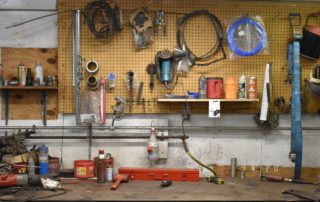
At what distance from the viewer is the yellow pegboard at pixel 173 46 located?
9.35 ft

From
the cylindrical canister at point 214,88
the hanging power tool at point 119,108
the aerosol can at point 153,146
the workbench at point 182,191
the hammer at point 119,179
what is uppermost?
the cylindrical canister at point 214,88

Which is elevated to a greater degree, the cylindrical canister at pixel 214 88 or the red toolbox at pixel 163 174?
the cylindrical canister at pixel 214 88

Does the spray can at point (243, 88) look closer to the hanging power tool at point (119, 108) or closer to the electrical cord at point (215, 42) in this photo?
the electrical cord at point (215, 42)

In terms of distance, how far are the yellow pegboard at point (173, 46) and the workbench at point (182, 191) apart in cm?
57

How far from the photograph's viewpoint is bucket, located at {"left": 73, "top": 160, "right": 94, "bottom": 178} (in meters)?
2.67

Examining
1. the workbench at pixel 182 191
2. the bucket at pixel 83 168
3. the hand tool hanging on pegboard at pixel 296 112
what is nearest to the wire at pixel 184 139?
the workbench at pixel 182 191

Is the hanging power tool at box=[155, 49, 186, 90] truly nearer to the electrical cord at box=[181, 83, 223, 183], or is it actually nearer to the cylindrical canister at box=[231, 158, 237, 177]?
the electrical cord at box=[181, 83, 223, 183]

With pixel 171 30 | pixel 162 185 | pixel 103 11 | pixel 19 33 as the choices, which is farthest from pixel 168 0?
pixel 162 185

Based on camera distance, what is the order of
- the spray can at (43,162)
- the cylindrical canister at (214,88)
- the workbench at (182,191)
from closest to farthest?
the workbench at (182,191) < the spray can at (43,162) < the cylindrical canister at (214,88)

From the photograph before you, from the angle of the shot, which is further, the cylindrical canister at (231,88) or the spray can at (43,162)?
the cylindrical canister at (231,88)

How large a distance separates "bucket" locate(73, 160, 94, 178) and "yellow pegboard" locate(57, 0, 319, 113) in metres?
0.42

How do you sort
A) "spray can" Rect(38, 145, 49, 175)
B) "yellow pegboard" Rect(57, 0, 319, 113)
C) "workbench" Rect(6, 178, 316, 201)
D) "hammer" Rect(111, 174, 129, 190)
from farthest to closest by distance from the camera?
"yellow pegboard" Rect(57, 0, 319, 113), "spray can" Rect(38, 145, 49, 175), "hammer" Rect(111, 174, 129, 190), "workbench" Rect(6, 178, 316, 201)

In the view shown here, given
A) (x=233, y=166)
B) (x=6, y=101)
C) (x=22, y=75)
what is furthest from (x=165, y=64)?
(x=6, y=101)

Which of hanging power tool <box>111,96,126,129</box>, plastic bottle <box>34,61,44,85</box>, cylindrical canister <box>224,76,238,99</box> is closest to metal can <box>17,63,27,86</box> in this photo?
plastic bottle <box>34,61,44,85</box>
